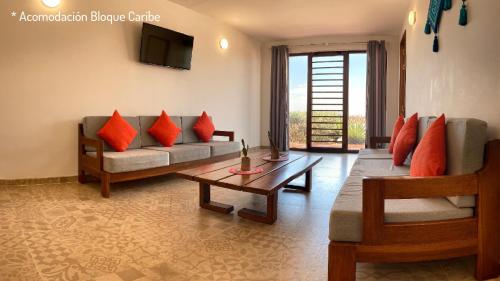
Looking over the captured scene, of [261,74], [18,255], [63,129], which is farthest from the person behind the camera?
[261,74]

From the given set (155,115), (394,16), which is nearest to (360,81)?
(394,16)

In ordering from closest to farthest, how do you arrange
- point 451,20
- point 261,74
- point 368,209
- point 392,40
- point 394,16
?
1. point 368,209
2. point 451,20
3. point 394,16
4. point 392,40
5. point 261,74

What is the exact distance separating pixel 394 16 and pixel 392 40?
1.44 metres

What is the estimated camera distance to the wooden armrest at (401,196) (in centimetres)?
157

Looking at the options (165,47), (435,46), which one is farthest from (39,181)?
(435,46)

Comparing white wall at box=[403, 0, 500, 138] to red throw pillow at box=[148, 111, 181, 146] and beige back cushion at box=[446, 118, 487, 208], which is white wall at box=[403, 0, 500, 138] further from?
red throw pillow at box=[148, 111, 181, 146]

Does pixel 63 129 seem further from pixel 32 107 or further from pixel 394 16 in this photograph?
pixel 394 16

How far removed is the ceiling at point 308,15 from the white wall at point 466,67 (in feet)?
5.79

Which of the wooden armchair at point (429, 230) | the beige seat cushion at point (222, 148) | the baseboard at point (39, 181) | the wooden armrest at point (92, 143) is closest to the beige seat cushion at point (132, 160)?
the wooden armrest at point (92, 143)

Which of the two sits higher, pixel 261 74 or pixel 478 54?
pixel 261 74

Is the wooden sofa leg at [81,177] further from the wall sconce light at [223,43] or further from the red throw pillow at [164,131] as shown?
the wall sconce light at [223,43]

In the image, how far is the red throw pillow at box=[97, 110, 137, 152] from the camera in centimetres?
389

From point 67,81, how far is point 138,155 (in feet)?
4.47

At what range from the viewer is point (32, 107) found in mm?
3760
